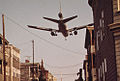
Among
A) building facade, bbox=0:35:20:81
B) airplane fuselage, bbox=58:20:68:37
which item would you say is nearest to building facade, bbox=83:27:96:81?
airplane fuselage, bbox=58:20:68:37

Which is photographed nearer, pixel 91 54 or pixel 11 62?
pixel 91 54

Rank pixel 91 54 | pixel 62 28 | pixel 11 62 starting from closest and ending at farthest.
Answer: pixel 91 54 < pixel 62 28 < pixel 11 62

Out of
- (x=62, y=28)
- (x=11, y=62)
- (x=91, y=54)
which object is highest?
(x=62, y=28)

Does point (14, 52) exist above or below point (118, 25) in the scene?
above

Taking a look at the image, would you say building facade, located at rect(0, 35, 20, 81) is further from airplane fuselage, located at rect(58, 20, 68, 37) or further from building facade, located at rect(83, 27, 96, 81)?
building facade, located at rect(83, 27, 96, 81)

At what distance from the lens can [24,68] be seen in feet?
331

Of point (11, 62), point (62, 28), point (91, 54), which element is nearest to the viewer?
point (91, 54)

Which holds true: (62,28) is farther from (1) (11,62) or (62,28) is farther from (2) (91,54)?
(1) (11,62)

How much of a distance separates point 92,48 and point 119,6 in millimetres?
24028

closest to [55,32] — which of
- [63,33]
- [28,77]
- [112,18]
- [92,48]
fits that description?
[63,33]

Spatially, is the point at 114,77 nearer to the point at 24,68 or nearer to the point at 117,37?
the point at 117,37

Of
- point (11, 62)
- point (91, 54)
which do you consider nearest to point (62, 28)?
point (91, 54)

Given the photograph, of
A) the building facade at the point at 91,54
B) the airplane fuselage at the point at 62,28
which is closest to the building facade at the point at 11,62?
the airplane fuselage at the point at 62,28

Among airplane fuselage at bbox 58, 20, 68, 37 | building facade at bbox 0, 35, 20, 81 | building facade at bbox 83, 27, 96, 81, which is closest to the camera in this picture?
building facade at bbox 83, 27, 96, 81
